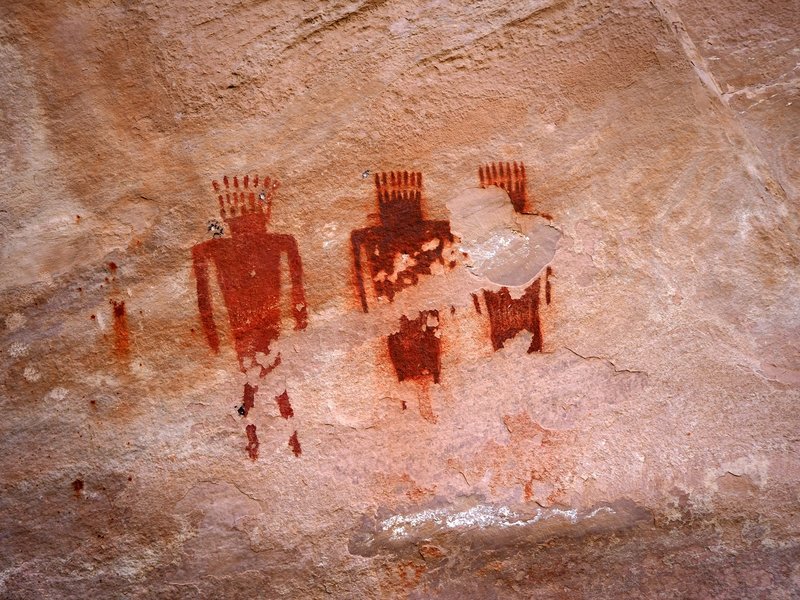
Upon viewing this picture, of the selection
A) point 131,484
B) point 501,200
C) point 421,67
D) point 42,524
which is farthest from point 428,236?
point 42,524

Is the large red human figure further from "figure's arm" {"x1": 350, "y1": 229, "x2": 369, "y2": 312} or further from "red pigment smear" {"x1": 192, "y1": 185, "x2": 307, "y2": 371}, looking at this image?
"red pigment smear" {"x1": 192, "y1": 185, "x2": 307, "y2": 371}

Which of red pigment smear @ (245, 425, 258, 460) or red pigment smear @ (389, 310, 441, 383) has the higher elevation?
red pigment smear @ (389, 310, 441, 383)

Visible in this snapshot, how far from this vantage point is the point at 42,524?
286 centimetres

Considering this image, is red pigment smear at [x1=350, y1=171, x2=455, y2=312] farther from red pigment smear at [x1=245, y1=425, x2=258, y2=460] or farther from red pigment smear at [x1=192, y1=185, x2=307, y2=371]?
red pigment smear at [x1=245, y1=425, x2=258, y2=460]

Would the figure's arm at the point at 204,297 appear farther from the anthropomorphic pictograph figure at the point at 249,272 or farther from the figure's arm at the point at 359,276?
the figure's arm at the point at 359,276

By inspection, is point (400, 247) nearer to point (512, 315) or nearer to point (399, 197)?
point (399, 197)

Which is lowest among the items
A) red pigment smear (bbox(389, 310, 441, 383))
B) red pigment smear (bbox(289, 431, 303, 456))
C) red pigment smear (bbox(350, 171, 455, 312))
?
red pigment smear (bbox(289, 431, 303, 456))

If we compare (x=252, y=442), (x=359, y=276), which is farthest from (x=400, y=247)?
(x=252, y=442)

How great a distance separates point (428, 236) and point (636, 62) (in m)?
1.11

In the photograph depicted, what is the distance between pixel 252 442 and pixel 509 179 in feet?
5.11

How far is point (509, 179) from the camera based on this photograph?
2.93 meters

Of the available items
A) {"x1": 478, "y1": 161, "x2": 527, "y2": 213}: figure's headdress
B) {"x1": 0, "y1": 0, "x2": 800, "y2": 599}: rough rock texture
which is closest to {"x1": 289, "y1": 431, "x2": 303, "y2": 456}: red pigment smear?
{"x1": 0, "y1": 0, "x2": 800, "y2": 599}: rough rock texture

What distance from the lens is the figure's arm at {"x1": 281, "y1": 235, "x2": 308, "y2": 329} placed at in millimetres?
2928

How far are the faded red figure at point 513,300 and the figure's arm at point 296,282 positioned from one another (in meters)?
0.73
